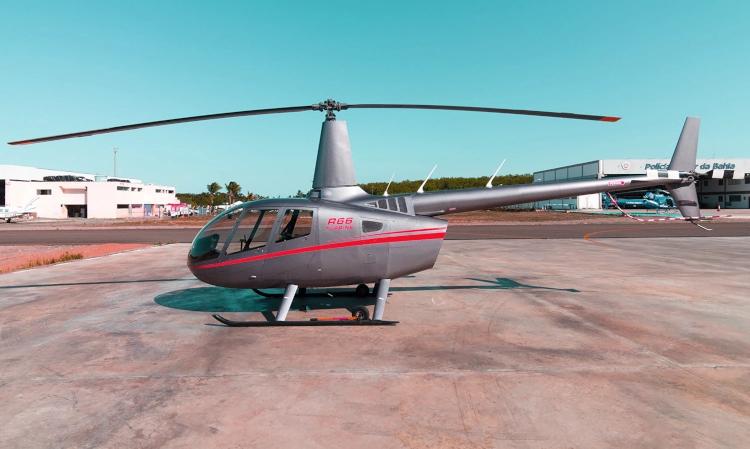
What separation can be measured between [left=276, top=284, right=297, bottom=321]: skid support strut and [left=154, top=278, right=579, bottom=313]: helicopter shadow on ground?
51.2 inches

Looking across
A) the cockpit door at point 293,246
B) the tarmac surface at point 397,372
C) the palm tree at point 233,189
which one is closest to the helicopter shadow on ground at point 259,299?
the tarmac surface at point 397,372

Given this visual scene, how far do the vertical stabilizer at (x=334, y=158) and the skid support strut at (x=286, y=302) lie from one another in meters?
1.96

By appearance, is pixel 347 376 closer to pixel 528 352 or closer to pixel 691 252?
pixel 528 352

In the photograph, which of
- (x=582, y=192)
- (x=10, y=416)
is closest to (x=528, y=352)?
(x=582, y=192)

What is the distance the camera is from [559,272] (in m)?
12.8

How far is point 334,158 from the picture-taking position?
7.63 m

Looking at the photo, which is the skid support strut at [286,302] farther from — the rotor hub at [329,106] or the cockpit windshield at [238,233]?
the rotor hub at [329,106]

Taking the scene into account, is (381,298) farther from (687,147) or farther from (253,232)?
(687,147)

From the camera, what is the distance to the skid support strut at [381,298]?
23.2ft

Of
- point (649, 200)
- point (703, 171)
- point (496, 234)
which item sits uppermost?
point (703, 171)

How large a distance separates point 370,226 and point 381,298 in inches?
51.9

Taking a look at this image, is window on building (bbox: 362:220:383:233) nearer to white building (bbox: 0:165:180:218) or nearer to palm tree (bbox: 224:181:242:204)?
white building (bbox: 0:165:180:218)

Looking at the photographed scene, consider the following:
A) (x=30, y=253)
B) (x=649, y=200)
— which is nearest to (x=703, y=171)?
(x=649, y=200)

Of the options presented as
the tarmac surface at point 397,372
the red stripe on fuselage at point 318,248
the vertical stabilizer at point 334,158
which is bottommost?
the tarmac surface at point 397,372
